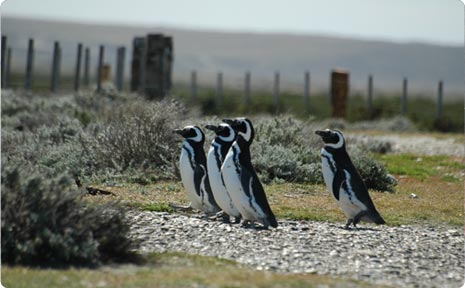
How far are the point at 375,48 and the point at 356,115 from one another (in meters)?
107

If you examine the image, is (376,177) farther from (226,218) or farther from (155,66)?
(155,66)

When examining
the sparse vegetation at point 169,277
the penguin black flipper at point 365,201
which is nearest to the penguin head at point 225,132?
the penguin black flipper at point 365,201

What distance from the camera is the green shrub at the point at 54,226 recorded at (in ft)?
27.1

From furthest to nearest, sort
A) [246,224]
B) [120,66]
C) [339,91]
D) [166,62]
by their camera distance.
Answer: [339,91] → [120,66] → [166,62] → [246,224]

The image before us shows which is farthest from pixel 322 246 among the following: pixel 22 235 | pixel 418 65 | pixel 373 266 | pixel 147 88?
pixel 418 65

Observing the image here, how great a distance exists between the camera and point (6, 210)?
8453mm

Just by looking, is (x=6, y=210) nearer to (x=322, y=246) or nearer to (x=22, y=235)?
(x=22, y=235)

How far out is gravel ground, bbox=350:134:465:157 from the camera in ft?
71.1

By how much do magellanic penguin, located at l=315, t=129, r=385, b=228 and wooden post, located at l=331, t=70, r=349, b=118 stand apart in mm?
18745

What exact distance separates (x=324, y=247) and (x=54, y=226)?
2.67m

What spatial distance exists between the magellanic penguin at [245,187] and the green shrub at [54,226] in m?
1.67

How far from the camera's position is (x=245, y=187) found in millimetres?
Result: 10156

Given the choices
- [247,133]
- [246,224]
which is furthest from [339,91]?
[246,224]

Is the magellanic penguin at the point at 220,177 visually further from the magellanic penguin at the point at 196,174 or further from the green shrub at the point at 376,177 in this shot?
the green shrub at the point at 376,177
